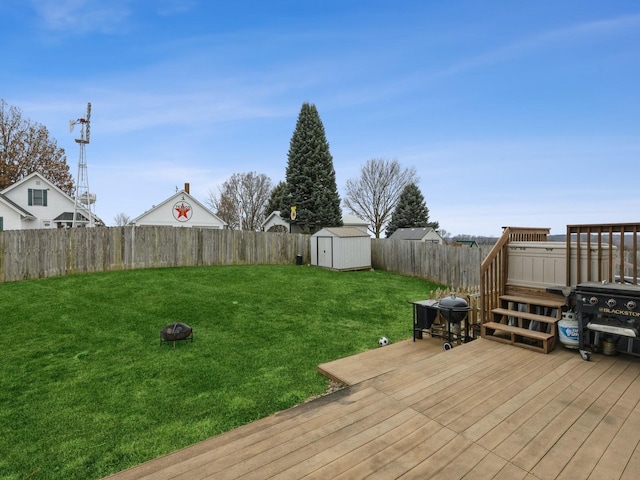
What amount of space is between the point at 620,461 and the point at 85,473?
156 inches

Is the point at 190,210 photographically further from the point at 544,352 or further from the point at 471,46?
the point at 544,352

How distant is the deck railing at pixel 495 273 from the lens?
504 cm

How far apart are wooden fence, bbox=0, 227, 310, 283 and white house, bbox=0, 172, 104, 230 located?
9.74 m

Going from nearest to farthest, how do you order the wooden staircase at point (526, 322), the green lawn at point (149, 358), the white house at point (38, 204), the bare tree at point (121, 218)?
1. the green lawn at point (149, 358)
2. the wooden staircase at point (526, 322)
3. the white house at point (38, 204)
4. the bare tree at point (121, 218)

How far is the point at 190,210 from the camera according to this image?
2203 cm

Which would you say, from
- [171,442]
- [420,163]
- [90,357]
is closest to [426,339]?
[171,442]

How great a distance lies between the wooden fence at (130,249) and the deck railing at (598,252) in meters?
13.4

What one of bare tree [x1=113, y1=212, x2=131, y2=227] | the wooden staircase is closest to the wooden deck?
the wooden staircase

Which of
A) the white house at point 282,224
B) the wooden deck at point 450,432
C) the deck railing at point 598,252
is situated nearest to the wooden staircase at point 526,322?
the deck railing at point 598,252

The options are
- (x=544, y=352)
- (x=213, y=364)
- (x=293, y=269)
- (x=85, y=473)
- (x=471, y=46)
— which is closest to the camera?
(x=85, y=473)

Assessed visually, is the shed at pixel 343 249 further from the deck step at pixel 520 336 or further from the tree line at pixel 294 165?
the deck step at pixel 520 336

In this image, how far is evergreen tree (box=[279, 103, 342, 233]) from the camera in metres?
25.2

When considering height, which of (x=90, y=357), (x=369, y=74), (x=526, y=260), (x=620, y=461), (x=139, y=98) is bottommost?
(x=90, y=357)

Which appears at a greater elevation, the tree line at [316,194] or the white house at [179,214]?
the tree line at [316,194]
